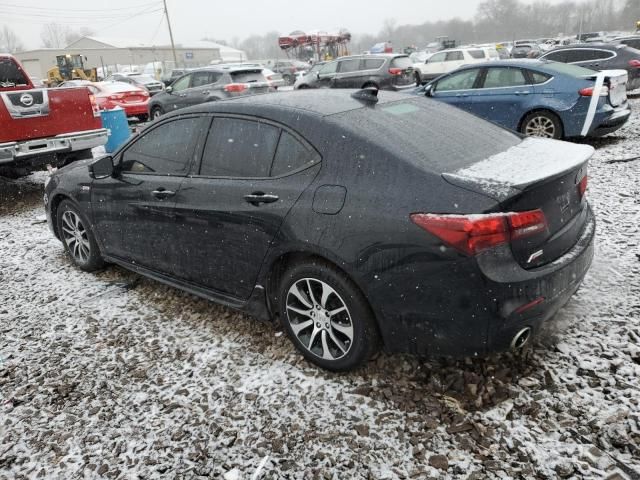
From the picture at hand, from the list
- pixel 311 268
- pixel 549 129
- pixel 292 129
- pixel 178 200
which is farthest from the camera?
pixel 549 129

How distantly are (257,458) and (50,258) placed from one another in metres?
3.85

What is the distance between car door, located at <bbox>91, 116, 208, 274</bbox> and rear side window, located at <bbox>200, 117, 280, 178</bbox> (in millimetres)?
155

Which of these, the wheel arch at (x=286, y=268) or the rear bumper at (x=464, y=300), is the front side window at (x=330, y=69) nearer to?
the wheel arch at (x=286, y=268)

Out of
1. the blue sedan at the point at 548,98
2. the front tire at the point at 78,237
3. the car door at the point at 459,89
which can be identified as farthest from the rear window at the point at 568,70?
the front tire at the point at 78,237

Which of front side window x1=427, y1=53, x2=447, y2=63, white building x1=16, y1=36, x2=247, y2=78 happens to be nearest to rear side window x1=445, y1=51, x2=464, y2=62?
front side window x1=427, y1=53, x2=447, y2=63

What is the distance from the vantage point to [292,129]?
9.50 feet

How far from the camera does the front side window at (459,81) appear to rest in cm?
869

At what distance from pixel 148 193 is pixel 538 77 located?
6.71m

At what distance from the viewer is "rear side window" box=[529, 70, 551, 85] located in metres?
7.67

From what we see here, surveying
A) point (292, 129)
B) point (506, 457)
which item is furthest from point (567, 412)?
point (292, 129)

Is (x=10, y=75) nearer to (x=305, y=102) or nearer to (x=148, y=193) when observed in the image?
(x=148, y=193)

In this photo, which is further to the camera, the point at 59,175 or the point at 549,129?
→ the point at 549,129

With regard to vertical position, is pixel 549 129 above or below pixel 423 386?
above

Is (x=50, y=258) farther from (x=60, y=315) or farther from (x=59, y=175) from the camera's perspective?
(x=60, y=315)
